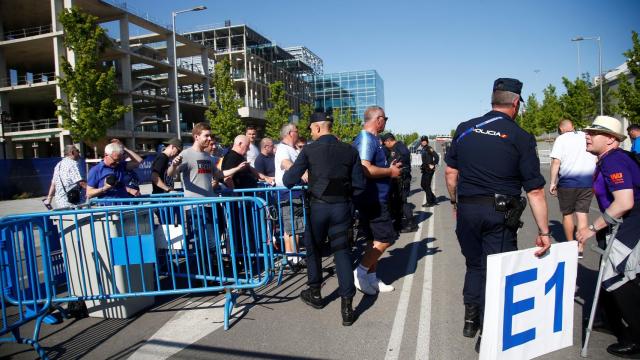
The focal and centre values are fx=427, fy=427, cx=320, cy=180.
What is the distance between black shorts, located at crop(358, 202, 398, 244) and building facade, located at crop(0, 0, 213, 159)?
25469 mm

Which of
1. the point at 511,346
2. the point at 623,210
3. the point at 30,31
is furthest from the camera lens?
the point at 30,31

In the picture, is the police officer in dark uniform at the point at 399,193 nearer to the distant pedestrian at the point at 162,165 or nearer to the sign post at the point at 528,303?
the sign post at the point at 528,303

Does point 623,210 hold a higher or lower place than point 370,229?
higher

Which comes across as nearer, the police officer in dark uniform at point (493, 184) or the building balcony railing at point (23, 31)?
the police officer in dark uniform at point (493, 184)

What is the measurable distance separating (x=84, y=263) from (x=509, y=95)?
14.4ft

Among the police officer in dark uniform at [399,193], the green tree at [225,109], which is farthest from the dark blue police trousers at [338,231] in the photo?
the green tree at [225,109]

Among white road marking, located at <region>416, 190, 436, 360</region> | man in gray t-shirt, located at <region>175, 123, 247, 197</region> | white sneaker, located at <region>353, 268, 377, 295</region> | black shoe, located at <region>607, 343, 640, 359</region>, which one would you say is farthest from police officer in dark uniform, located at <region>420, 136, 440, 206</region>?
black shoe, located at <region>607, 343, 640, 359</region>

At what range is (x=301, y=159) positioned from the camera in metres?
4.21

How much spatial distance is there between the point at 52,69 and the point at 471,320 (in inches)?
1944

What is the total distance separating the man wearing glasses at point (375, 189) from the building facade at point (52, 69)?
25306 mm

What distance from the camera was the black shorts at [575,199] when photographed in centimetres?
588

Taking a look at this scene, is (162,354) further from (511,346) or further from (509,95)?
(509,95)

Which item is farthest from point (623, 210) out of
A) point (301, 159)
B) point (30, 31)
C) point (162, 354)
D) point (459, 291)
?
point (30, 31)

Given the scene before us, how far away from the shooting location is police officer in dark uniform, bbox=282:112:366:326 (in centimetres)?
411
